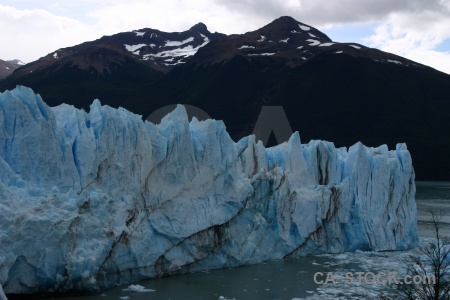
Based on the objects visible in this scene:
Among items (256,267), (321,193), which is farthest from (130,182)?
(321,193)

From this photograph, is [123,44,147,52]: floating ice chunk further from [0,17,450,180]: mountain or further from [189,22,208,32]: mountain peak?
[0,17,450,180]: mountain

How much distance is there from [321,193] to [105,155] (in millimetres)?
7293

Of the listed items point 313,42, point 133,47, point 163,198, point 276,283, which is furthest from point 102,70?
point 276,283

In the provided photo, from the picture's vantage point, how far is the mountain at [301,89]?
59.2 metres

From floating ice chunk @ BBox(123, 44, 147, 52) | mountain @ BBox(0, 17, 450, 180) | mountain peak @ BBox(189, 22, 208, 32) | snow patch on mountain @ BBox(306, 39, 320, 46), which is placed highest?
mountain peak @ BBox(189, 22, 208, 32)

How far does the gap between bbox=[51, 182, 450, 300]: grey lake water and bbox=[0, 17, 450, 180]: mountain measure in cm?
3998

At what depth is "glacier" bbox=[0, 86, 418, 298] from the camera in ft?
35.4

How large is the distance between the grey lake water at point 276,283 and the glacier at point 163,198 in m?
0.43

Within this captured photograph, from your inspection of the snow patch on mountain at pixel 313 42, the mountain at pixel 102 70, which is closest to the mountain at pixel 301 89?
the snow patch on mountain at pixel 313 42

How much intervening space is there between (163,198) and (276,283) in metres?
3.55

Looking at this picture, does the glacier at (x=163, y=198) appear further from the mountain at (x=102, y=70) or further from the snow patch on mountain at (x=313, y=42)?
the snow patch on mountain at (x=313, y=42)

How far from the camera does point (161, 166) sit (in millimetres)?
13797

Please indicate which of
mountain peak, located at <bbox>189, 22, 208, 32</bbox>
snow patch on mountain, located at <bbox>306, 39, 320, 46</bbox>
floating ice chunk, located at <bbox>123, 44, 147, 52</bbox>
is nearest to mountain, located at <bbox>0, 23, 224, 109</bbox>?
floating ice chunk, located at <bbox>123, 44, 147, 52</bbox>

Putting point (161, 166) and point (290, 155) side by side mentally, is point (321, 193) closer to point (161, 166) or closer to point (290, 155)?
point (290, 155)
